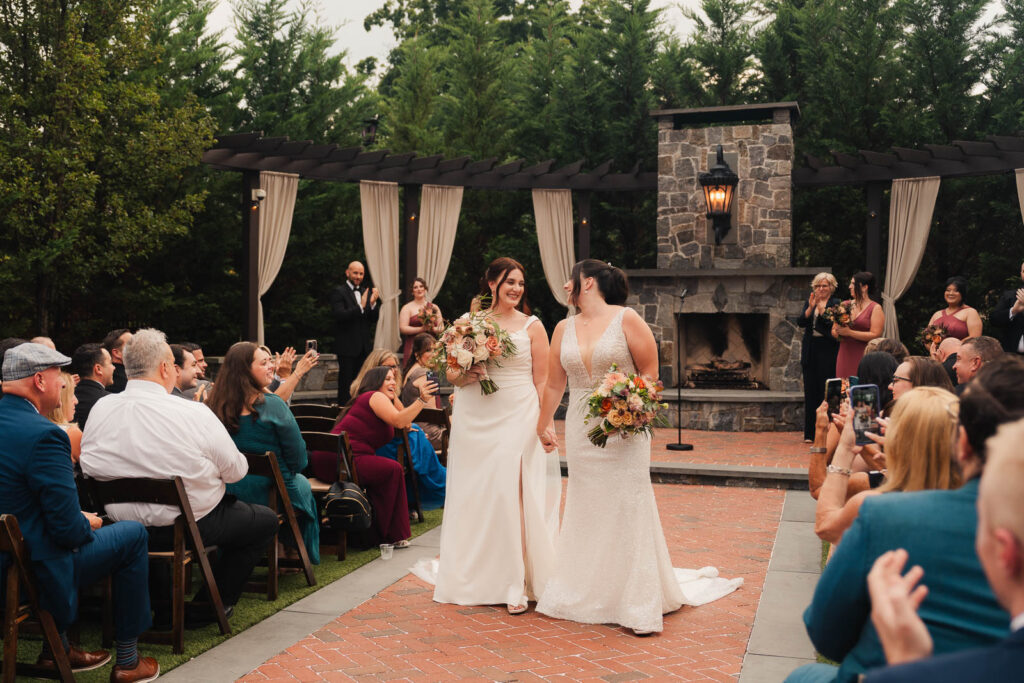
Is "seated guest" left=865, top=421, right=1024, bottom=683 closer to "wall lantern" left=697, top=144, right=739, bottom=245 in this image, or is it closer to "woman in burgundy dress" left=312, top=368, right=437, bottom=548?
"woman in burgundy dress" left=312, top=368, right=437, bottom=548

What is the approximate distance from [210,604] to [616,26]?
647 inches

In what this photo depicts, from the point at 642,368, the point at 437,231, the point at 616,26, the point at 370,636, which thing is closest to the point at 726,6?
→ the point at 616,26

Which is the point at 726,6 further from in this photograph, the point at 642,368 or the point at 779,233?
the point at 642,368

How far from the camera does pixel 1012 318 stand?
8.70 metres

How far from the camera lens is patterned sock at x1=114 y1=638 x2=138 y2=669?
4.11 m

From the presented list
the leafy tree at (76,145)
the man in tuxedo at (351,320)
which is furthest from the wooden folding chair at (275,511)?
the man in tuxedo at (351,320)

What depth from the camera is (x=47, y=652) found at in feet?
14.1

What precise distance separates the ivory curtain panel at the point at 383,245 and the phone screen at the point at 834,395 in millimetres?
10703

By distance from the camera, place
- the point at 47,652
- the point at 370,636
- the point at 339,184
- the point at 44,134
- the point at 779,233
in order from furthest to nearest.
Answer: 1. the point at 339,184
2. the point at 779,233
3. the point at 44,134
4. the point at 370,636
5. the point at 47,652

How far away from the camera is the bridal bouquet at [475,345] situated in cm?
549

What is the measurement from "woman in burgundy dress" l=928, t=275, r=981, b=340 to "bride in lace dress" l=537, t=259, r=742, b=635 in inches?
187

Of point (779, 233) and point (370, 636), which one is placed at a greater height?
point (779, 233)

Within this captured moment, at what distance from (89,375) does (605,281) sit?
11.3 feet

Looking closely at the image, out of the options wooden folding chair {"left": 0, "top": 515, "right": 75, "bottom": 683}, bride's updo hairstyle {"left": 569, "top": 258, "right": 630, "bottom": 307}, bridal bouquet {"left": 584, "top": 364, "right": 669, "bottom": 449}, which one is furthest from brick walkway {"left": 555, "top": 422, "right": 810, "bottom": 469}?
wooden folding chair {"left": 0, "top": 515, "right": 75, "bottom": 683}
